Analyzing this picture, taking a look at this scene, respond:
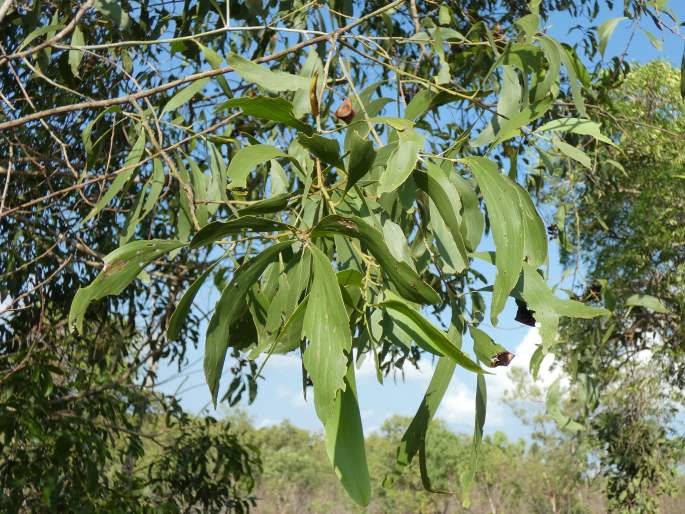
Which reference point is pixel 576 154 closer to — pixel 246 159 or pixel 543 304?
pixel 543 304

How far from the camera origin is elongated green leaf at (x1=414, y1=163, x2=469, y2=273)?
3.06 ft

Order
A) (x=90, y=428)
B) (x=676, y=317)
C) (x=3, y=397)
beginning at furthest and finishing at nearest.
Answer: (x=676, y=317), (x=90, y=428), (x=3, y=397)

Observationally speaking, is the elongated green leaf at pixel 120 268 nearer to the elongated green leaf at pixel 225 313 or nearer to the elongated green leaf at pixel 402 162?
the elongated green leaf at pixel 225 313

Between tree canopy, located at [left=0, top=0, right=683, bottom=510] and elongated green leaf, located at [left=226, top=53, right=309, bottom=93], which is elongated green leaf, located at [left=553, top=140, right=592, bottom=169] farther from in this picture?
elongated green leaf, located at [left=226, top=53, right=309, bottom=93]

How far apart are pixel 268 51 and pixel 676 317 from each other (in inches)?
190

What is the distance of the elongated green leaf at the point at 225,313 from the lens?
859mm

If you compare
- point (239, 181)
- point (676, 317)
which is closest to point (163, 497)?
point (239, 181)

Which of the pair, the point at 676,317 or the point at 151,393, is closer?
the point at 151,393

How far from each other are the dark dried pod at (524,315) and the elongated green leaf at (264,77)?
408mm

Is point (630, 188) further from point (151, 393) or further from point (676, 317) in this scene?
point (151, 393)

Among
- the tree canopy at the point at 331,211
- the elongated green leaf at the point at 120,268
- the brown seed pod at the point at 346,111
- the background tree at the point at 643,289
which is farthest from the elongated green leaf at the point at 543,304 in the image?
the background tree at the point at 643,289

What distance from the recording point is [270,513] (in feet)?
75.4

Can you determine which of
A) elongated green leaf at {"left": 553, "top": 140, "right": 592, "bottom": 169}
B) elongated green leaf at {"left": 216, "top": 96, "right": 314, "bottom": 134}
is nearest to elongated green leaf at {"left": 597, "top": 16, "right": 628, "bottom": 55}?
elongated green leaf at {"left": 553, "top": 140, "right": 592, "bottom": 169}

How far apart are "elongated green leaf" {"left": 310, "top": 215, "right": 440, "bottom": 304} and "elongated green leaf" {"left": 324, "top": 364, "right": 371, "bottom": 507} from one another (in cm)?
12
